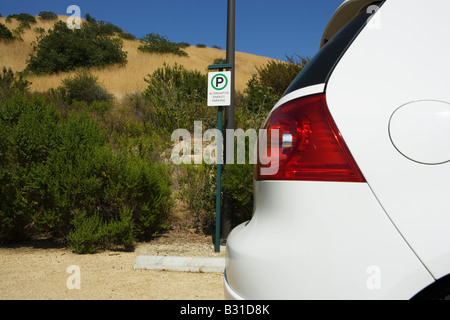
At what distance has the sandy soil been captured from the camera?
3.19 m

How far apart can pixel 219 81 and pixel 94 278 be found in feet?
9.04

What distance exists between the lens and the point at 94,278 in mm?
3566

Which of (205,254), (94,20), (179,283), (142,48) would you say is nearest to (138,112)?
(205,254)

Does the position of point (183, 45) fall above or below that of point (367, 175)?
above

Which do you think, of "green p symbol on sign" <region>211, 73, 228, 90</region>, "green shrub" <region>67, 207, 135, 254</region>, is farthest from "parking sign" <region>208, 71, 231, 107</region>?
"green shrub" <region>67, 207, 135, 254</region>

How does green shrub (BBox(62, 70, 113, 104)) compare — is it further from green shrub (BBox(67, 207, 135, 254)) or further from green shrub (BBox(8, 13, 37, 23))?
green shrub (BBox(8, 13, 37, 23))

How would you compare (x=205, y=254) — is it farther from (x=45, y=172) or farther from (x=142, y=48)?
(x=142, y=48)

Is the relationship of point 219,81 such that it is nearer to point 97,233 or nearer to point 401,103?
point 97,233

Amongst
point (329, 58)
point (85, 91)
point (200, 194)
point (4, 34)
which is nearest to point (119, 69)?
point (85, 91)

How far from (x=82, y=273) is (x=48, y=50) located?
81.1ft

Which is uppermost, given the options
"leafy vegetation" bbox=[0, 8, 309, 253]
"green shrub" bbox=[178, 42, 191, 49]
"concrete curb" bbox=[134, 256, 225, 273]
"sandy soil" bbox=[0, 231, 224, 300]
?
"green shrub" bbox=[178, 42, 191, 49]

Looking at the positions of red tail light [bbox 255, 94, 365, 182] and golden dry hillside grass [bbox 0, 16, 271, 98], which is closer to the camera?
red tail light [bbox 255, 94, 365, 182]
